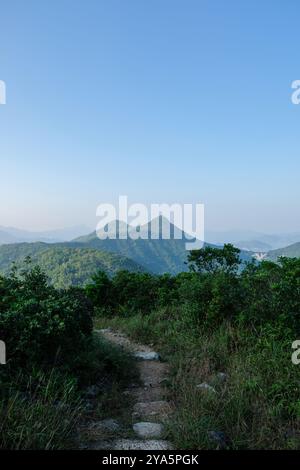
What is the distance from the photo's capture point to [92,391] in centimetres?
509

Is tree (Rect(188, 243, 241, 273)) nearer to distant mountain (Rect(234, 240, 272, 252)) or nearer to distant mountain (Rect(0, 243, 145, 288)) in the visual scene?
distant mountain (Rect(234, 240, 272, 252))

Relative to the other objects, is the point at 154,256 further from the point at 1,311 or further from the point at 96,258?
the point at 1,311

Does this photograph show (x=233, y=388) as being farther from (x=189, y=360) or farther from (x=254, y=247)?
(x=254, y=247)

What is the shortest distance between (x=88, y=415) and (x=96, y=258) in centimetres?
5019

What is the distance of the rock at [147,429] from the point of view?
385 centimetres

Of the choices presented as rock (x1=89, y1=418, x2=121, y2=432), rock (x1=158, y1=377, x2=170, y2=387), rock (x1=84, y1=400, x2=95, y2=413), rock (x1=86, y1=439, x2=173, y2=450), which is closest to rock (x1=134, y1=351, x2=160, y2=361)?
rock (x1=158, y1=377, x2=170, y2=387)

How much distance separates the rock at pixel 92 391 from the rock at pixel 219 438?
6.21 feet

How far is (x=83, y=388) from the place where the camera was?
16.7ft

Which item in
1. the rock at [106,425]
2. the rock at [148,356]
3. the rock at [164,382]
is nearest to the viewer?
the rock at [106,425]

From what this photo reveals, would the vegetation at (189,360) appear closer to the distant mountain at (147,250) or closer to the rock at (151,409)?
the rock at (151,409)

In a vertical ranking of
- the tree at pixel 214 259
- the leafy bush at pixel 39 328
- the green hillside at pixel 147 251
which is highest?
the tree at pixel 214 259

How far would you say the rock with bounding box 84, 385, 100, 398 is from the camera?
4.98 metres

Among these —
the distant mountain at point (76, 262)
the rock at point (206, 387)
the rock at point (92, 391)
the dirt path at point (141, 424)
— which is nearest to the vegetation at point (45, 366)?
the rock at point (92, 391)
